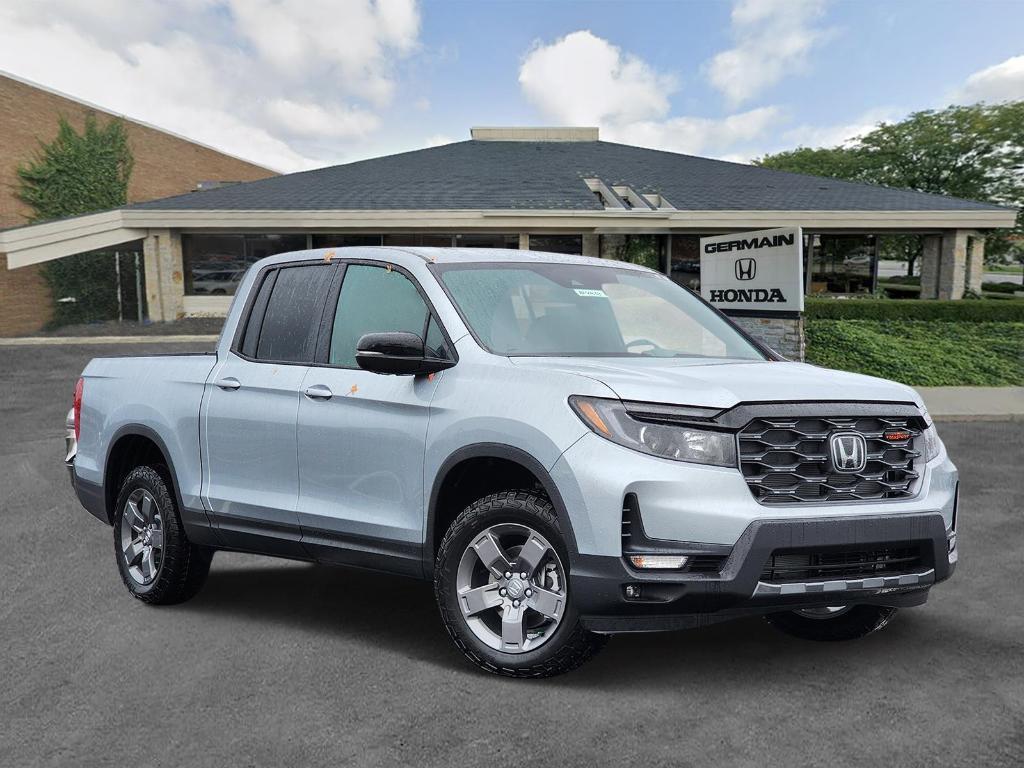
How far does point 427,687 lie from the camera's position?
4660mm

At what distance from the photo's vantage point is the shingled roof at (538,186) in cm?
3431

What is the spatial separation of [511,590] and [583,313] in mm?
1594

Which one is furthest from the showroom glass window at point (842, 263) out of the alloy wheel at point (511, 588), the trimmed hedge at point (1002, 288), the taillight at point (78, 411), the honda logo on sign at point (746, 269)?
the alloy wheel at point (511, 588)

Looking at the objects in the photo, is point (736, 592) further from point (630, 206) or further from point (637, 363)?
point (630, 206)

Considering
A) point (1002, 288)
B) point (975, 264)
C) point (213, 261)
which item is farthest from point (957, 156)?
point (213, 261)

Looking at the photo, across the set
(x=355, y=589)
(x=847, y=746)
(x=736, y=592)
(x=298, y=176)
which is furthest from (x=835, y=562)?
(x=298, y=176)

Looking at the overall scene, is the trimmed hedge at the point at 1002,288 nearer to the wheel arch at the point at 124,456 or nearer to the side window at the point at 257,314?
the side window at the point at 257,314

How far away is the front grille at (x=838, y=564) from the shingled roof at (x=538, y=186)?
1168 inches

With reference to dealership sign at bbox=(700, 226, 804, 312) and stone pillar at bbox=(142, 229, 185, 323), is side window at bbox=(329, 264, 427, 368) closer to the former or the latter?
dealership sign at bbox=(700, 226, 804, 312)

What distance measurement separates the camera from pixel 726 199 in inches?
Result: 1377

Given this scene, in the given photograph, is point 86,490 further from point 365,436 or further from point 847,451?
point 847,451

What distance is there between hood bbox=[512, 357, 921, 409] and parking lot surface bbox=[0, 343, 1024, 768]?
1.26 metres

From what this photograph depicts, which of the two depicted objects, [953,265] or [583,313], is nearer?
[583,313]

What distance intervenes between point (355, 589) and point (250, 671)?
160cm
